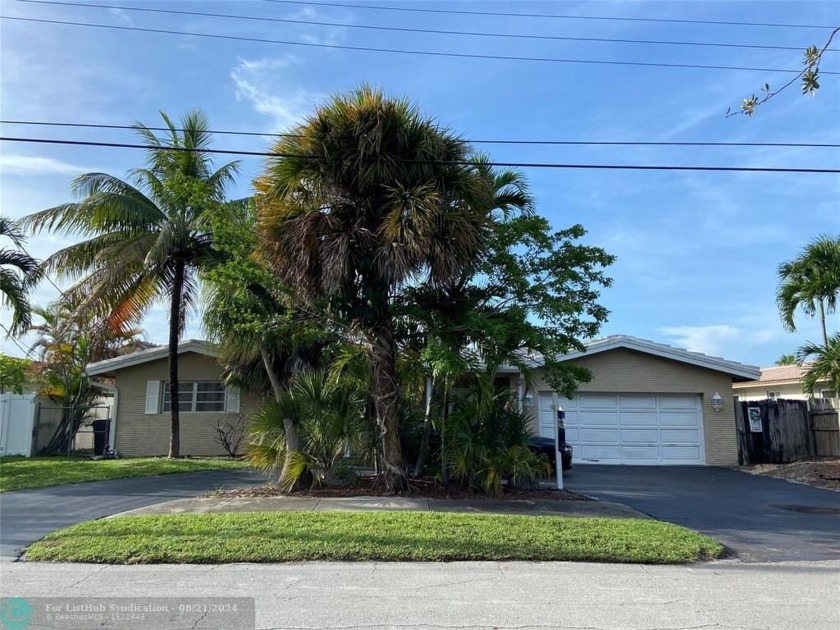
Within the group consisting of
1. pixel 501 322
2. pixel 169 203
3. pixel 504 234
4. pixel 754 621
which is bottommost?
pixel 754 621

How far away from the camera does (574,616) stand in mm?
5695

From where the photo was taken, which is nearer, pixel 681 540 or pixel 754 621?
pixel 754 621

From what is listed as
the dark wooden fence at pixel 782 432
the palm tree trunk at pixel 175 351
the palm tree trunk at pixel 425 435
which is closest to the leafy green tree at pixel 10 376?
the palm tree trunk at pixel 175 351

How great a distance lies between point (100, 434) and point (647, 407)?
58.7 ft

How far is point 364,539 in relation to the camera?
818 cm

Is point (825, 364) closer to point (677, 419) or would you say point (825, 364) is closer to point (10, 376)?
point (677, 419)

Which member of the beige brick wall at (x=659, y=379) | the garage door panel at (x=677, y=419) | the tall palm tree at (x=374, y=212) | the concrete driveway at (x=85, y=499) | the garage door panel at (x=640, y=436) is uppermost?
the tall palm tree at (x=374, y=212)

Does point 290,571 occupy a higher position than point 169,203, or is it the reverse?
point 169,203

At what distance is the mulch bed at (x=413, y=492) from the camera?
1168 centimetres

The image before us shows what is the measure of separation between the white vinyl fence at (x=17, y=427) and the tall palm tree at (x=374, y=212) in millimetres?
12824

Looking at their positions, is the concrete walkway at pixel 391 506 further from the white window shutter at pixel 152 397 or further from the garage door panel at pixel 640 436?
the white window shutter at pixel 152 397

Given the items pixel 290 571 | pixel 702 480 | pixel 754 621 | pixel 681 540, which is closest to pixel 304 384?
pixel 290 571

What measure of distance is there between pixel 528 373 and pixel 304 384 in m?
4.34

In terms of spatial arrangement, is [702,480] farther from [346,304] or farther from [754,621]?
[754,621]
